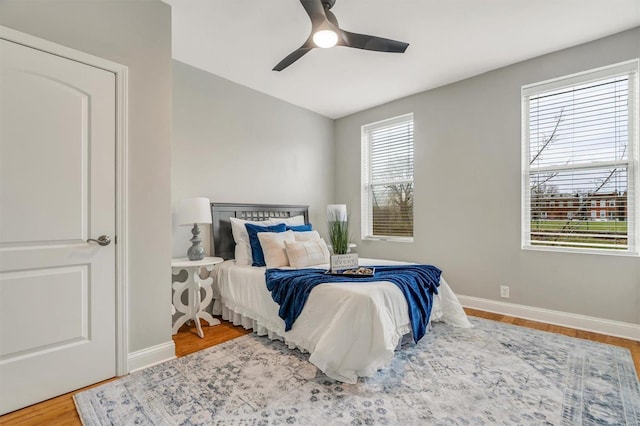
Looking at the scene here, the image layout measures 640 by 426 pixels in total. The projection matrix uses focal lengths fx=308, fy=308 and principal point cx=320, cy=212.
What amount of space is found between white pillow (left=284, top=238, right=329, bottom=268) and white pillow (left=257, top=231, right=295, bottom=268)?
64mm

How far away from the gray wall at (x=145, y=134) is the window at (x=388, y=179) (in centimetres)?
314

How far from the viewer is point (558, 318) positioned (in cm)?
313

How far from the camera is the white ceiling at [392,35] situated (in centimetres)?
248

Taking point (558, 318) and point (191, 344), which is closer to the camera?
point (191, 344)

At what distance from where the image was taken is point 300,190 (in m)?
4.73

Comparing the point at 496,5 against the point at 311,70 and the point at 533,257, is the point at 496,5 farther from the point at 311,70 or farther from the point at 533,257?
the point at 533,257

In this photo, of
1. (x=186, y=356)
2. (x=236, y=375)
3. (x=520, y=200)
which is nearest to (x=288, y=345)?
(x=236, y=375)

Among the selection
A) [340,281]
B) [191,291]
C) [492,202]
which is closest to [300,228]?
[191,291]

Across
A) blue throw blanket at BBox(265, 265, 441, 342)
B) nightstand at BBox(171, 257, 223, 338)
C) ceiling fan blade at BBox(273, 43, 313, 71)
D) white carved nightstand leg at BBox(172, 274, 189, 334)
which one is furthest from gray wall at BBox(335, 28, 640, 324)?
white carved nightstand leg at BBox(172, 274, 189, 334)

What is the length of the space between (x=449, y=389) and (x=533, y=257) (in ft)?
6.83

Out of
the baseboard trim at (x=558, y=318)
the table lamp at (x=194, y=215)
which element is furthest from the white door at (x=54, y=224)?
the baseboard trim at (x=558, y=318)

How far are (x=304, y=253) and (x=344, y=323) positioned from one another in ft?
3.88

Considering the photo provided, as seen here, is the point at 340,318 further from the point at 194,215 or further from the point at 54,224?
the point at 54,224

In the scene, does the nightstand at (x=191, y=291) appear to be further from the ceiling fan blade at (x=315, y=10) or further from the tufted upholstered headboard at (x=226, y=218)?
the ceiling fan blade at (x=315, y=10)
